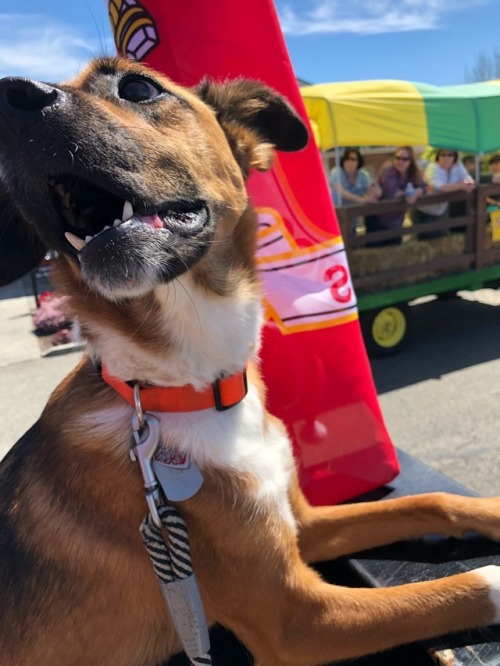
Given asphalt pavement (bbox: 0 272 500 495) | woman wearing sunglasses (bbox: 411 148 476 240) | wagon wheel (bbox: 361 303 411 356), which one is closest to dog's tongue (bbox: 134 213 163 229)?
asphalt pavement (bbox: 0 272 500 495)

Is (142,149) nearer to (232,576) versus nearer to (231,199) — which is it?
(231,199)

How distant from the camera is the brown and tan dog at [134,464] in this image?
154cm

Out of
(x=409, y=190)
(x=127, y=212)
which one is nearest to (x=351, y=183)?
(x=409, y=190)

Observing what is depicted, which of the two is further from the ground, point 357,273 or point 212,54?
point 212,54

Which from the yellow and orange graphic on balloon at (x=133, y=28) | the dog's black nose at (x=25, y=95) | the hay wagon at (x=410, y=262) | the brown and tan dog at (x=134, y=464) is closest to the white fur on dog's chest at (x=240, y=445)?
the brown and tan dog at (x=134, y=464)

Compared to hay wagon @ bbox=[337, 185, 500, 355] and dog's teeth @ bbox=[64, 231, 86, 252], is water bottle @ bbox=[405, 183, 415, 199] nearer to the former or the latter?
hay wagon @ bbox=[337, 185, 500, 355]

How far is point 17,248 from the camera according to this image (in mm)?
1800

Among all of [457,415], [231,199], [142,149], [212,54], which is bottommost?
[457,415]

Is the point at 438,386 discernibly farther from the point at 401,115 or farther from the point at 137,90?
the point at 137,90

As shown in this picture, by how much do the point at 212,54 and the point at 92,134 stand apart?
948 millimetres

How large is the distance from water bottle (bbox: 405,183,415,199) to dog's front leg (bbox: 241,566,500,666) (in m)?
6.14

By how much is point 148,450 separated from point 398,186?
690 cm

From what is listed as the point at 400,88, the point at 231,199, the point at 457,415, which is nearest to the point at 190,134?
the point at 231,199

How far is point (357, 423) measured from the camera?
95.7 inches
